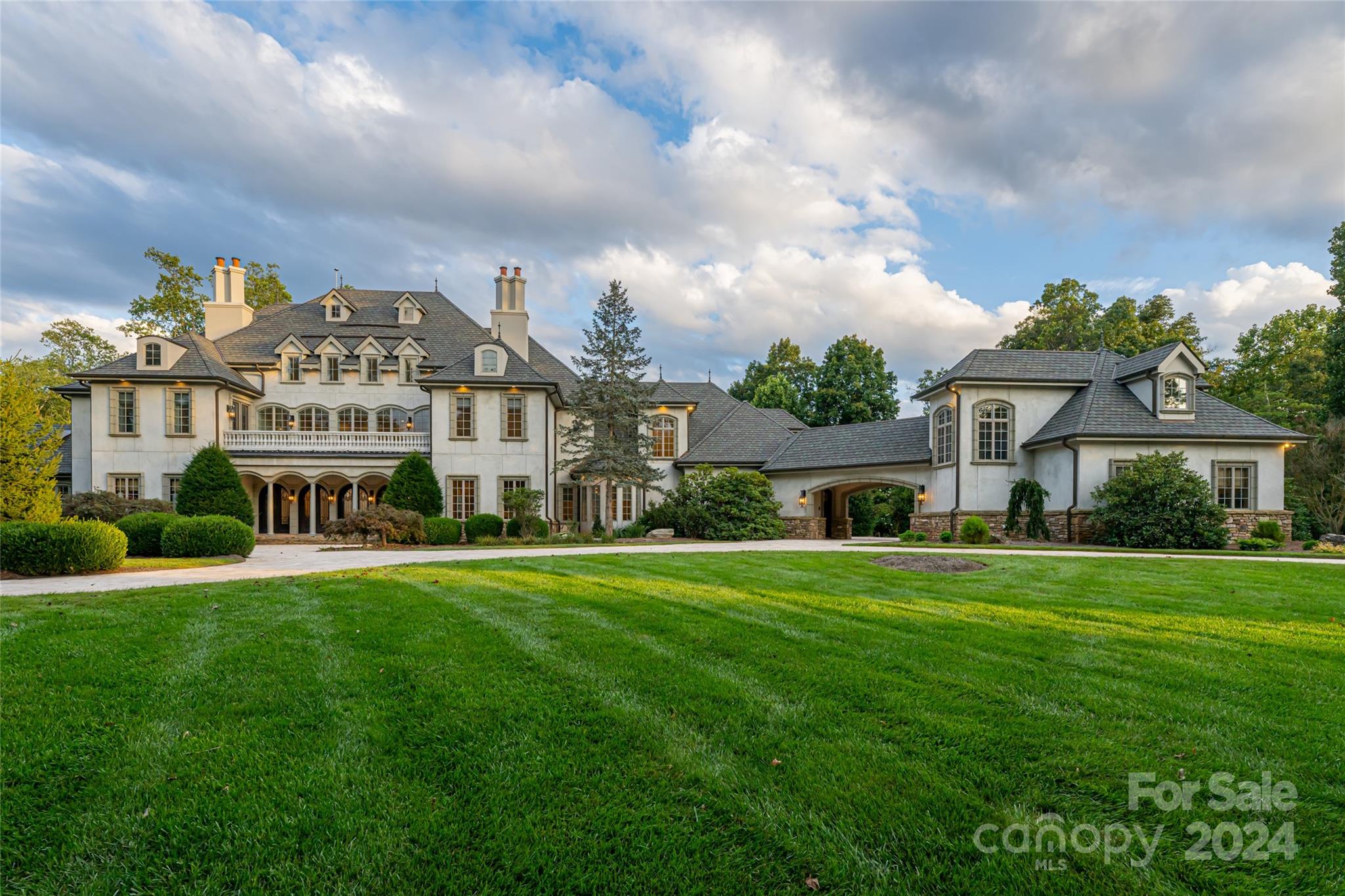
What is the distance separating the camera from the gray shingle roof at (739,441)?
2603cm

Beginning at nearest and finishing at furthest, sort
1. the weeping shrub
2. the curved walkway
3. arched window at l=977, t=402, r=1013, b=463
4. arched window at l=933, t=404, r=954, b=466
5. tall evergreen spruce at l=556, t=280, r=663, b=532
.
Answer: the curved walkway < the weeping shrub < arched window at l=977, t=402, r=1013, b=463 < arched window at l=933, t=404, r=954, b=466 < tall evergreen spruce at l=556, t=280, r=663, b=532

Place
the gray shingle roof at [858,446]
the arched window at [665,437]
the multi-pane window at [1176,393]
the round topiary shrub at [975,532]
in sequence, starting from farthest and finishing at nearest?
1. the arched window at [665,437]
2. the gray shingle roof at [858,446]
3. the multi-pane window at [1176,393]
4. the round topiary shrub at [975,532]

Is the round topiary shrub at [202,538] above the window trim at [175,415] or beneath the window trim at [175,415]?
beneath

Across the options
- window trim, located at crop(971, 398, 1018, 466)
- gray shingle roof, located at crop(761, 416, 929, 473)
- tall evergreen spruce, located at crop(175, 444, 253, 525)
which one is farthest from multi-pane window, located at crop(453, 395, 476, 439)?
window trim, located at crop(971, 398, 1018, 466)

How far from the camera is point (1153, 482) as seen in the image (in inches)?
707

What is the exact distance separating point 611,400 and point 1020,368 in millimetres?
15320

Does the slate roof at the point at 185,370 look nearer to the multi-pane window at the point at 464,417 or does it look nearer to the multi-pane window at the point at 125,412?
the multi-pane window at the point at 125,412

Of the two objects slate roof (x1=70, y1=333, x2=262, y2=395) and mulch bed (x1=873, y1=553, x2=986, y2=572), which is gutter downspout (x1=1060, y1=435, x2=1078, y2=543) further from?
slate roof (x1=70, y1=333, x2=262, y2=395)

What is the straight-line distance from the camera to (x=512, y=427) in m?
23.1

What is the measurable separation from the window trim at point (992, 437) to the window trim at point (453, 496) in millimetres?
18621

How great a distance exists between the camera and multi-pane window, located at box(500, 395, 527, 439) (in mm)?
23062

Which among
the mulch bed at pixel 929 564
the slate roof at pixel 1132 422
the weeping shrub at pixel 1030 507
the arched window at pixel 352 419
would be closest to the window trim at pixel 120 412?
the arched window at pixel 352 419

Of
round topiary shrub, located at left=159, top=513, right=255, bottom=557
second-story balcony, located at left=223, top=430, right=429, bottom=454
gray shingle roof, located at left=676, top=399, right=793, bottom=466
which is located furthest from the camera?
gray shingle roof, located at left=676, top=399, right=793, bottom=466

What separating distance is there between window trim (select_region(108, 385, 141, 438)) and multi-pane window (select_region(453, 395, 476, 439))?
463 inches
